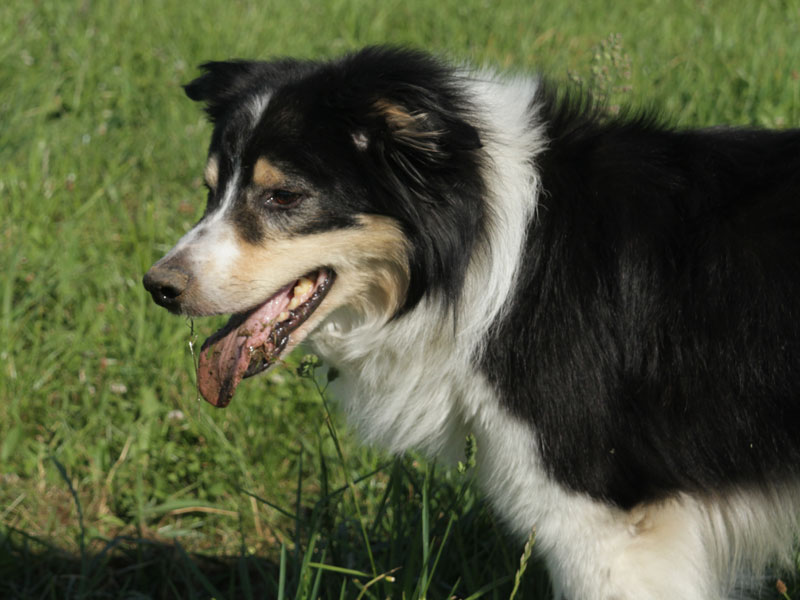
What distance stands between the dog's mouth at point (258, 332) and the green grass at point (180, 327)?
0.36 meters

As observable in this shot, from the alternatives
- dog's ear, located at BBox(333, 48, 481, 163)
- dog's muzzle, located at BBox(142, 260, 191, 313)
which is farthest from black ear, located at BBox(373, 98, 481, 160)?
dog's muzzle, located at BBox(142, 260, 191, 313)

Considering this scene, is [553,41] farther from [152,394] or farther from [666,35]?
[152,394]

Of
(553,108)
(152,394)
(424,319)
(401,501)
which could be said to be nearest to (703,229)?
(553,108)

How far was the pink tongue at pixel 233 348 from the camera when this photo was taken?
8.49ft

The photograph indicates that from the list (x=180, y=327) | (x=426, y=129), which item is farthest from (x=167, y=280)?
(x=180, y=327)

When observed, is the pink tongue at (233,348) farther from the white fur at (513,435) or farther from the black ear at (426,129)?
the black ear at (426,129)

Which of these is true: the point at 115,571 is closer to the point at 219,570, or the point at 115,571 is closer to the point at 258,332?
the point at 219,570

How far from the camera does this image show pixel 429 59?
2.71 m

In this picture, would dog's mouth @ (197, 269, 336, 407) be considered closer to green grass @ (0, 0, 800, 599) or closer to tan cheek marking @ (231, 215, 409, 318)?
tan cheek marking @ (231, 215, 409, 318)

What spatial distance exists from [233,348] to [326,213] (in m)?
0.47

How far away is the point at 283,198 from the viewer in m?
2.54

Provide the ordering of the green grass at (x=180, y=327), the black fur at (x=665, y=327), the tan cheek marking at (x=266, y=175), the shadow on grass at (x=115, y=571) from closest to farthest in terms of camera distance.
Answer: the black fur at (x=665, y=327), the tan cheek marking at (x=266, y=175), the green grass at (x=180, y=327), the shadow on grass at (x=115, y=571)

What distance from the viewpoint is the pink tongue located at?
8.49 ft

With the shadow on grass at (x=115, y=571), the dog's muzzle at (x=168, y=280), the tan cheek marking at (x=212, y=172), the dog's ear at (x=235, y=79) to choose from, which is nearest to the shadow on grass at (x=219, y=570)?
the shadow on grass at (x=115, y=571)
